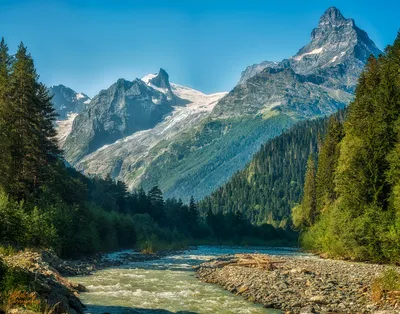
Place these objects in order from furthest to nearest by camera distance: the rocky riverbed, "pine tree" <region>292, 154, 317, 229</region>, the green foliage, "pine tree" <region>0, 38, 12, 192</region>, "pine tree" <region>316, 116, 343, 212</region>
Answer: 1. "pine tree" <region>292, 154, 317, 229</region>
2. "pine tree" <region>316, 116, 343, 212</region>
3. "pine tree" <region>0, 38, 12, 192</region>
4. the rocky riverbed
5. the green foliage

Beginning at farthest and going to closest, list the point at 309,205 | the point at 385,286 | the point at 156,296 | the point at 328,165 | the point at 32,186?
the point at 309,205, the point at 328,165, the point at 32,186, the point at 156,296, the point at 385,286

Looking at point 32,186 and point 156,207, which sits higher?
point 32,186

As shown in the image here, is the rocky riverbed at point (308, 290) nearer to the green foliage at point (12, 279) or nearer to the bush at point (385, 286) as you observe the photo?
the bush at point (385, 286)

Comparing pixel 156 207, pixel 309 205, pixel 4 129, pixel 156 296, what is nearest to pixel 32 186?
pixel 4 129

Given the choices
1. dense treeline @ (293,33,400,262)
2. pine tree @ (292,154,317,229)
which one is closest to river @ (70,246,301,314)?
dense treeline @ (293,33,400,262)

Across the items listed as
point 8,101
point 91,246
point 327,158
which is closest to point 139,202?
point 327,158

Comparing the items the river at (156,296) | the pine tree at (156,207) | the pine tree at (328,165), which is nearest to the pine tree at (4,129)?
the river at (156,296)

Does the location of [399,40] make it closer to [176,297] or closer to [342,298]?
[342,298]

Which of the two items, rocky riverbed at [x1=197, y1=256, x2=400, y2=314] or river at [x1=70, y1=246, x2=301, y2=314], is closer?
rocky riverbed at [x1=197, y1=256, x2=400, y2=314]

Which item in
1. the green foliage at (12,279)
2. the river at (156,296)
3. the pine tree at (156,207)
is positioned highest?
the pine tree at (156,207)

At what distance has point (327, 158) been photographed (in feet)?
283

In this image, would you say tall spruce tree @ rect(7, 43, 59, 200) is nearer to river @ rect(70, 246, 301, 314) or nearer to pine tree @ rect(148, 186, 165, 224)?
river @ rect(70, 246, 301, 314)

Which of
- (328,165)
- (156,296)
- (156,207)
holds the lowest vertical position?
(156,296)

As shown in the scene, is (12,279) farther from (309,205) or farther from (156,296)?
(309,205)
